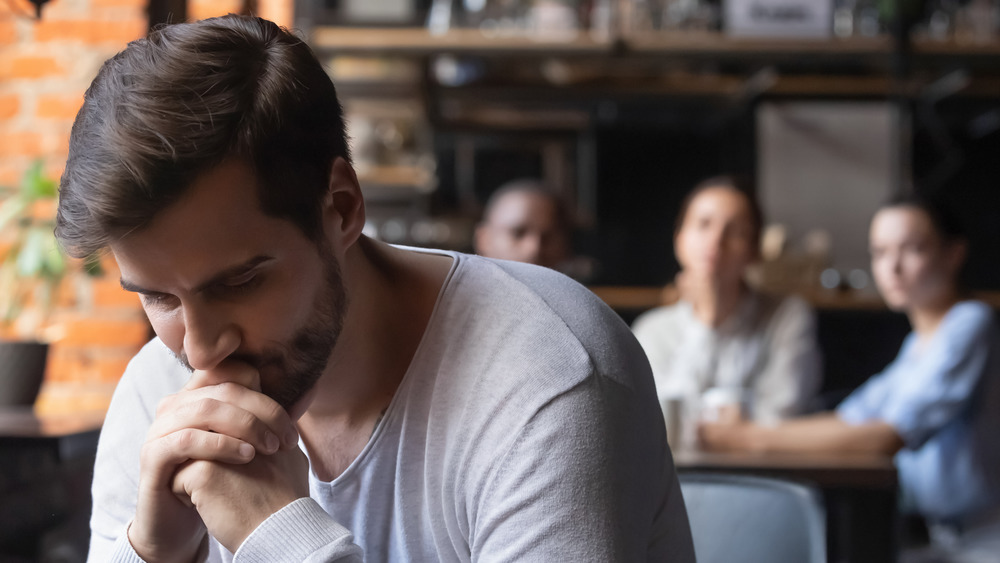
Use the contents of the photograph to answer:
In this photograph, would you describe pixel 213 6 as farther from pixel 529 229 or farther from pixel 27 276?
pixel 529 229

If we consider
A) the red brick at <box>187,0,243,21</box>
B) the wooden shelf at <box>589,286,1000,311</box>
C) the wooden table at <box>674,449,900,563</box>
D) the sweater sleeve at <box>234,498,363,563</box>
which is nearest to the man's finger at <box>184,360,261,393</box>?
the sweater sleeve at <box>234,498,363,563</box>

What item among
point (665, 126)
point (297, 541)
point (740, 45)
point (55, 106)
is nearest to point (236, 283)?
point (297, 541)

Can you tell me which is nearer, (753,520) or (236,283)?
(236,283)

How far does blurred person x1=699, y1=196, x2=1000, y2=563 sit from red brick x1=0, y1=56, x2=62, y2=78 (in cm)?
166

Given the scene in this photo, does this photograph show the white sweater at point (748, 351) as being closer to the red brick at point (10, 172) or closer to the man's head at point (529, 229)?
the man's head at point (529, 229)

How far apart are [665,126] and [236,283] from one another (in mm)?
3440

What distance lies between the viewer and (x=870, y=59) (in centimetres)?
306

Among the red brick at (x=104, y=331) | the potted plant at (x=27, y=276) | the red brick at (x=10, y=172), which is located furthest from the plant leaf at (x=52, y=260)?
the red brick at (x=10, y=172)

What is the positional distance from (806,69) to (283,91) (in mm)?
3208

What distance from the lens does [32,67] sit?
2.18 metres

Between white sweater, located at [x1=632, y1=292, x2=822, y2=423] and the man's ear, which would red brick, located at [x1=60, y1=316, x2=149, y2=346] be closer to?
white sweater, located at [x1=632, y1=292, x2=822, y2=423]

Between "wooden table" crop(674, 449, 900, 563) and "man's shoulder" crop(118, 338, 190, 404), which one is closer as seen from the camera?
"man's shoulder" crop(118, 338, 190, 404)

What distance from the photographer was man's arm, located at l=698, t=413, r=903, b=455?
1876mm

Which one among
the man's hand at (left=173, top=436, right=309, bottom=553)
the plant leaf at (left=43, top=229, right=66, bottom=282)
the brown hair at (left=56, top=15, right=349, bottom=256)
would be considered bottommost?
the plant leaf at (left=43, top=229, right=66, bottom=282)
